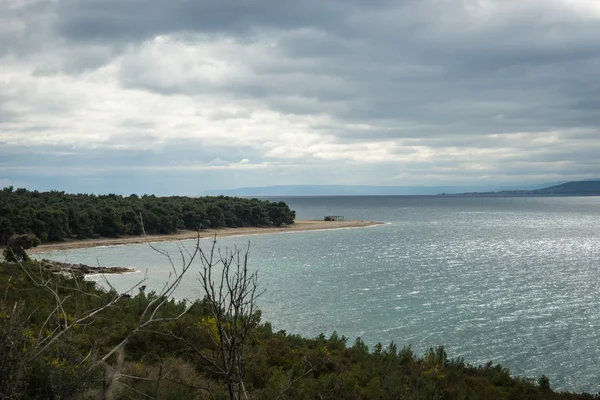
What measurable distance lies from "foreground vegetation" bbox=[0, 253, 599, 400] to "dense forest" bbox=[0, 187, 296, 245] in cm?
5600

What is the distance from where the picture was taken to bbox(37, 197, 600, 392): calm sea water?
83.1ft

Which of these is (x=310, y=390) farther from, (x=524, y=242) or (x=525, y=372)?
(x=524, y=242)

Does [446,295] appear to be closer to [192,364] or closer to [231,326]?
[192,364]

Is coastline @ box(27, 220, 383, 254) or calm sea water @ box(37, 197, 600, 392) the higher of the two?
coastline @ box(27, 220, 383, 254)

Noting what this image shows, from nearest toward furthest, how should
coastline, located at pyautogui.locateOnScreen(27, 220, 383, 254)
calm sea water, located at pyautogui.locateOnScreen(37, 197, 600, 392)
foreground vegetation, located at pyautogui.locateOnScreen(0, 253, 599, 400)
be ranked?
foreground vegetation, located at pyautogui.locateOnScreen(0, 253, 599, 400)
calm sea water, located at pyautogui.locateOnScreen(37, 197, 600, 392)
coastline, located at pyautogui.locateOnScreen(27, 220, 383, 254)

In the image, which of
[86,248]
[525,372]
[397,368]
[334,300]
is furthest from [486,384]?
[86,248]

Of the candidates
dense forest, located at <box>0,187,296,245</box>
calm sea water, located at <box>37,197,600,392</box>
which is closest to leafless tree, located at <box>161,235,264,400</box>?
calm sea water, located at <box>37,197,600,392</box>

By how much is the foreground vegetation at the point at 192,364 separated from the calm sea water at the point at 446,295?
7.74 m

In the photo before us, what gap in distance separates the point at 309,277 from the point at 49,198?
60.7 meters

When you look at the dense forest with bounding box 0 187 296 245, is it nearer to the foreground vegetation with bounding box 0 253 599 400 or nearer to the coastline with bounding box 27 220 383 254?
the coastline with bounding box 27 220 383 254

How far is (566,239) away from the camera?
89.6 meters

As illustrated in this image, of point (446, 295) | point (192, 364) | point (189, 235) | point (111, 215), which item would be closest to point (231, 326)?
point (192, 364)

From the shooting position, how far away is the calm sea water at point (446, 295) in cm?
2533

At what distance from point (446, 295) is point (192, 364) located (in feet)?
99.2
